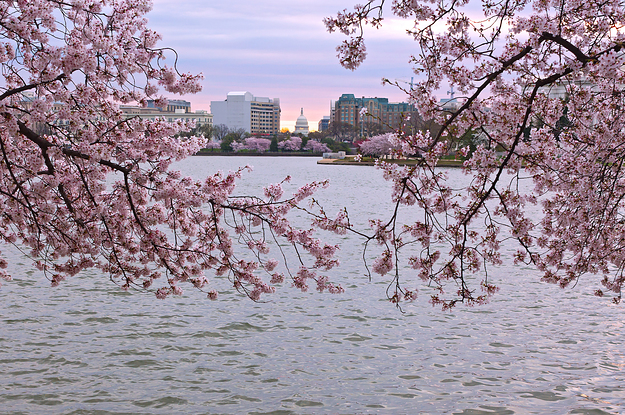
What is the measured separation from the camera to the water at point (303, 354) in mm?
7949

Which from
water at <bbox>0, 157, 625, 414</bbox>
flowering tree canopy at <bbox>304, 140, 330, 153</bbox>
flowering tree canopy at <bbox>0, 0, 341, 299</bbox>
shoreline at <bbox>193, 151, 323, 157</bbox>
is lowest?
water at <bbox>0, 157, 625, 414</bbox>

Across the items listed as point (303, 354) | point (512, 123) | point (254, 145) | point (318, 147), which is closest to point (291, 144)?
point (318, 147)

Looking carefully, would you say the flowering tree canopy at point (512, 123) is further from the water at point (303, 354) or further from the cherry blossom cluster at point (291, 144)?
the cherry blossom cluster at point (291, 144)

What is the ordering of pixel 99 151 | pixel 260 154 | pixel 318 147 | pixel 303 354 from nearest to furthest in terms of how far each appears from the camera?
pixel 99 151, pixel 303 354, pixel 260 154, pixel 318 147

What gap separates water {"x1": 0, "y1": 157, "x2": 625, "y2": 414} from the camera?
7949 millimetres

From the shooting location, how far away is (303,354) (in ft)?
32.4

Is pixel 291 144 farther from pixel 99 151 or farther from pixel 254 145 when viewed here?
pixel 99 151

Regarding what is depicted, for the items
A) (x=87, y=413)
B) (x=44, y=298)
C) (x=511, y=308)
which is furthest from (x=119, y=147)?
(x=511, y=308)

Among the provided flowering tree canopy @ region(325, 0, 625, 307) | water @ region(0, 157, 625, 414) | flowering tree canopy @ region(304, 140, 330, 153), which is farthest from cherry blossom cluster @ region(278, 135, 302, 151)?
flowering tree canopy @ region(325, 0, 625, 307)

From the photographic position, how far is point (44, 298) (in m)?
13.3

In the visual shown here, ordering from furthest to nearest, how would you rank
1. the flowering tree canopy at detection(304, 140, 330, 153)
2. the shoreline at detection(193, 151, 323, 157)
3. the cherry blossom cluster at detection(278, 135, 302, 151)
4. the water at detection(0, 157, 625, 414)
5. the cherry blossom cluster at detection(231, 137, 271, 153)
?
the cherry blossom cluster at detection(278, 135, 302, 151), the cherry blossom cluster at detection(231, 137, 271, 153), the flowering tree canopy at detection(304, 140, 330, 153), the shoreline at detection(193, 151, 323, 157), the water at detection(0, 157, 625, 414)

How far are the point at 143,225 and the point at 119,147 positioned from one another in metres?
1.02

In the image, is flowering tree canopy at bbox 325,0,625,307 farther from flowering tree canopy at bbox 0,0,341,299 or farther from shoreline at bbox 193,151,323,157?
shoreline at bbox 193,151,323,157

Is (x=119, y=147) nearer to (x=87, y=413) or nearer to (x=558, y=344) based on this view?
(x=87, y=413)
